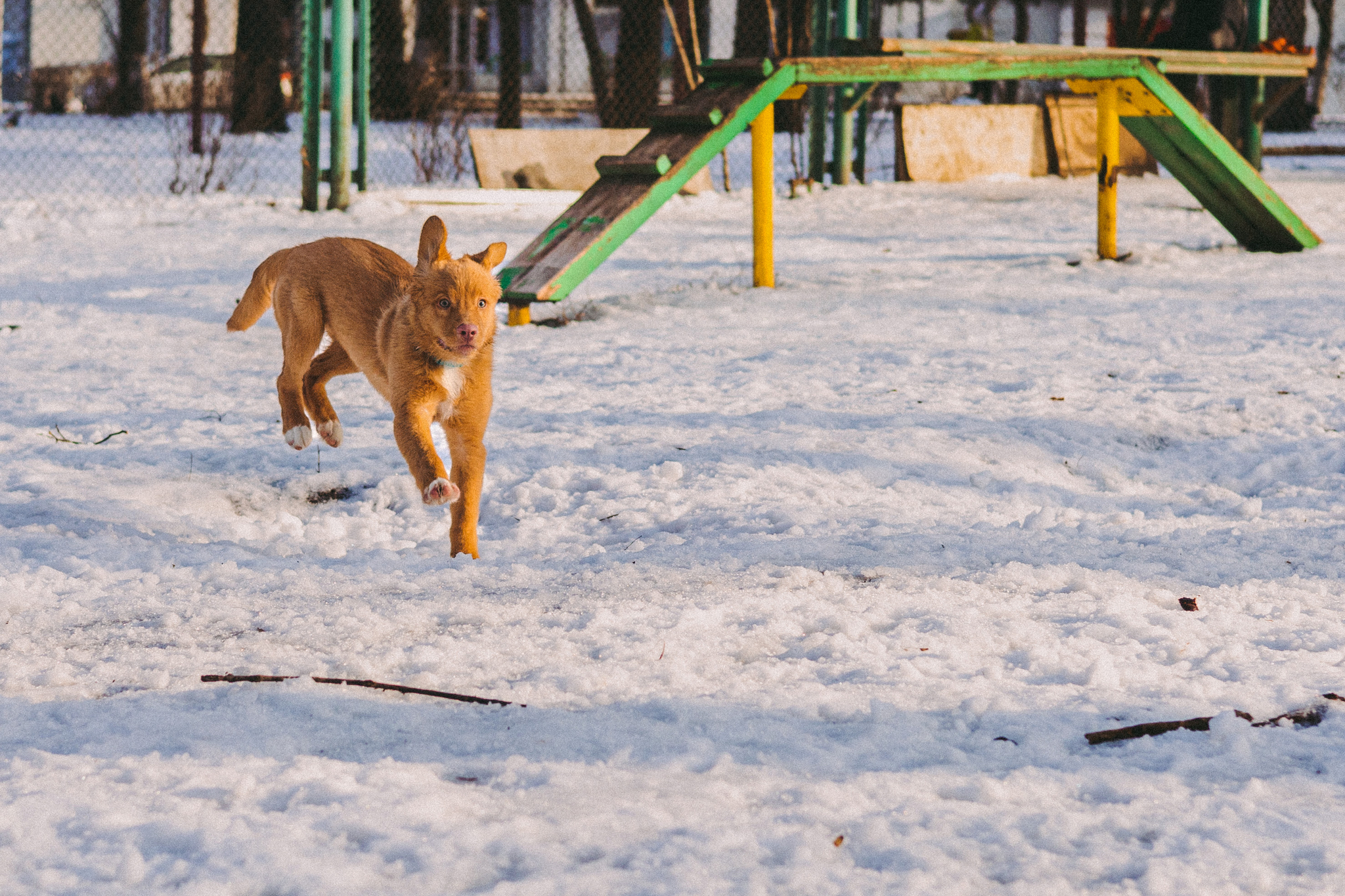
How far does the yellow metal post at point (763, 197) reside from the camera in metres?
7.98

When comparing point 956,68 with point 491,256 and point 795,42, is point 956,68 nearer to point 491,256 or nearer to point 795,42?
point 491,256

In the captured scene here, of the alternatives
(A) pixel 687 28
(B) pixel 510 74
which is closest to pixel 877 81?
(B) pixel 510 74

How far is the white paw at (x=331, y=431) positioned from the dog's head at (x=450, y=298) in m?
0.80

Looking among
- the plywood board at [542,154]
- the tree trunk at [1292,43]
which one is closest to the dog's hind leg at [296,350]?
the plywood board at [542,154]

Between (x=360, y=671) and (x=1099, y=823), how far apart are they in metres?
1.49

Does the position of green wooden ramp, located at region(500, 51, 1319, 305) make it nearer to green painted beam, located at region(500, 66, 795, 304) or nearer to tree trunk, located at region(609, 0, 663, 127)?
green painted beam, located at region(500, 66, 795, 304)

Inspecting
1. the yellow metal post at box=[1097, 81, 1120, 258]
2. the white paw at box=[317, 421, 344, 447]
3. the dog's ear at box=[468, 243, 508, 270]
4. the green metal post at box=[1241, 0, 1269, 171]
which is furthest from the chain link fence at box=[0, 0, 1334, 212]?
the dog's ear at box=[468, 243, 508, 270]

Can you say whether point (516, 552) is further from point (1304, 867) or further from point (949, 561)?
point (1304, 867)

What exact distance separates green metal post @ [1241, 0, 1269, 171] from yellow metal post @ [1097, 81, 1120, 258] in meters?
4.24

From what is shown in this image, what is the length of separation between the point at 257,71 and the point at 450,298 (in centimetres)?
1854

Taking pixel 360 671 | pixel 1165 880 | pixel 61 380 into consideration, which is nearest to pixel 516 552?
pixel 360 671

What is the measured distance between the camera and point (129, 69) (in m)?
24.3

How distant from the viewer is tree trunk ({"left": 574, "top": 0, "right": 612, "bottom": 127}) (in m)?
19.5

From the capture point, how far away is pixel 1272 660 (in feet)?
9.41
